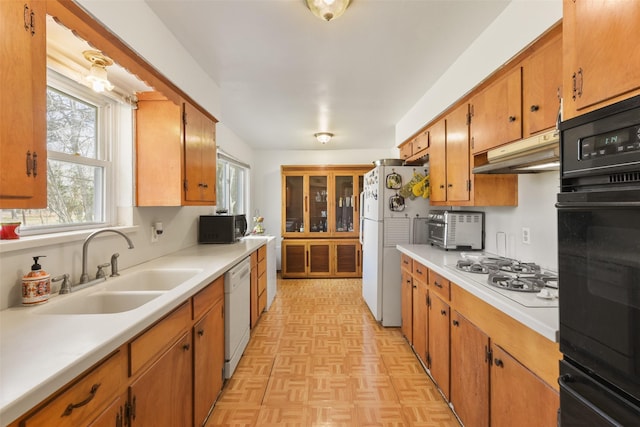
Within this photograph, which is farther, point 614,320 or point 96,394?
point 96,394

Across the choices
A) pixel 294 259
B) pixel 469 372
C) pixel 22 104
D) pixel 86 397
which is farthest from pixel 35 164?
pixel 294 259

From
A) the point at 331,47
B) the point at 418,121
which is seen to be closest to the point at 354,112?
the point at 418,121

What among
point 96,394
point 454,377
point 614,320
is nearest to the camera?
point 614,320

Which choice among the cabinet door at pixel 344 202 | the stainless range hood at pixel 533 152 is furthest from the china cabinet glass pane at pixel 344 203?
the stainless range hood at pixel 533 152

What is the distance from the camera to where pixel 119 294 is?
4.69 ft

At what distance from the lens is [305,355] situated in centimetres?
250

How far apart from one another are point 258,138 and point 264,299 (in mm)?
2554

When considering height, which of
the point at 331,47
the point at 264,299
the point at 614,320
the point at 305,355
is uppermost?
the point at 331,47

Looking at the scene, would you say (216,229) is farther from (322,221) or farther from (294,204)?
(322,221)

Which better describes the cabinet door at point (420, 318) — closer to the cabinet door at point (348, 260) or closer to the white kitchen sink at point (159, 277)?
the white kitchen sink at point (159, 277)

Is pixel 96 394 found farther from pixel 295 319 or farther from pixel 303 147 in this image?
pixel 303 147

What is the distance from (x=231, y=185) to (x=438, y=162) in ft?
10.4

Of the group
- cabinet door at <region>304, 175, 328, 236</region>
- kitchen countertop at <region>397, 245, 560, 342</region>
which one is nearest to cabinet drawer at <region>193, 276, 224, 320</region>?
kitchen countertop at <region>397, 245, 560, 342</region>

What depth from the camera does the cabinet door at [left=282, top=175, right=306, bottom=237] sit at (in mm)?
5191
